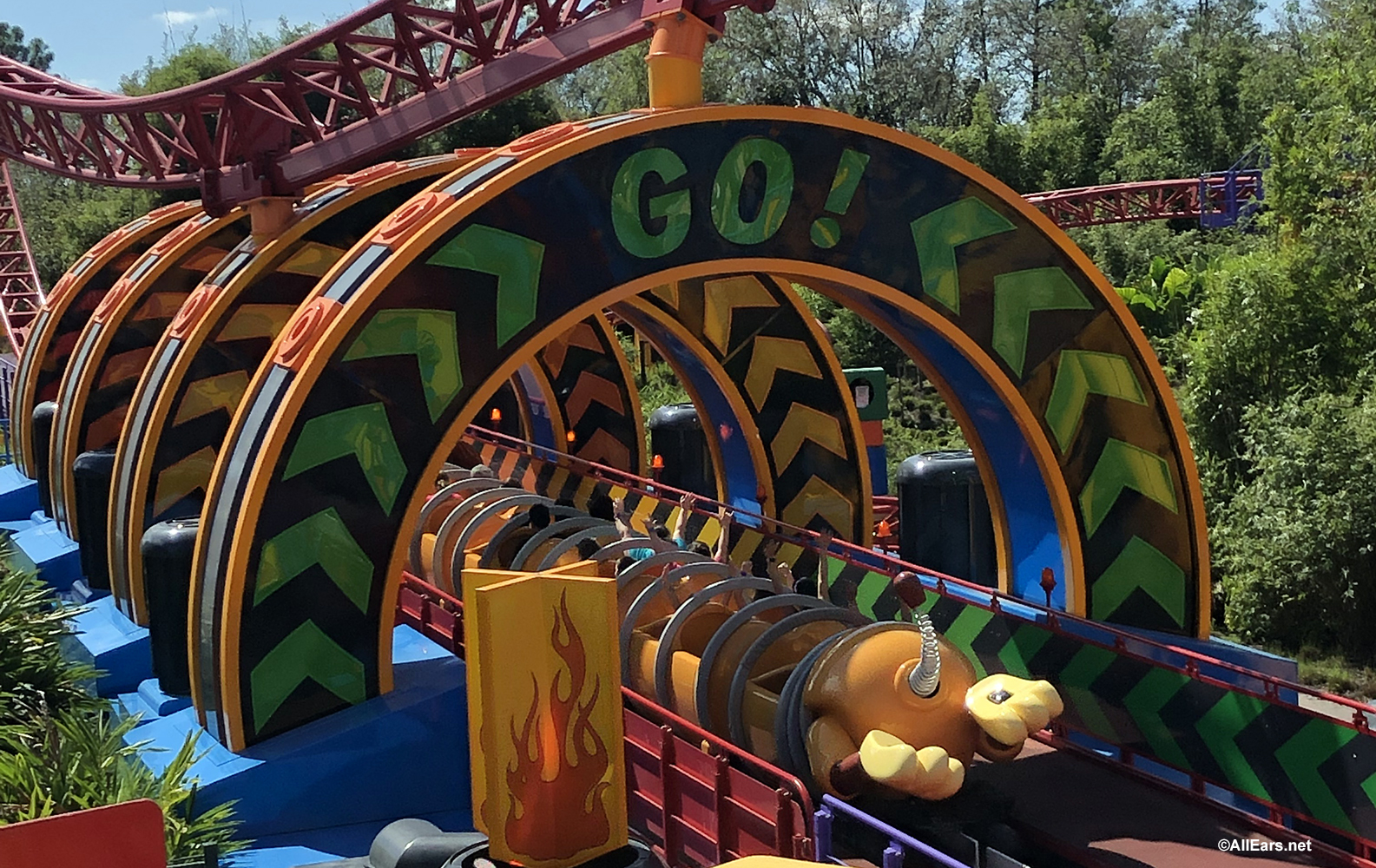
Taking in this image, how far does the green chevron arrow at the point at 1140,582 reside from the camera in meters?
11.3

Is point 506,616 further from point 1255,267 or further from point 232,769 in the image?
point 1255,267

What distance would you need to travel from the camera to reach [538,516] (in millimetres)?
10883

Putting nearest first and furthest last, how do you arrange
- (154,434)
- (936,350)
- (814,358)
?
(936,350)
(154,434)
(814,358)

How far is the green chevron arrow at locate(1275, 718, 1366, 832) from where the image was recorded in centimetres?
803

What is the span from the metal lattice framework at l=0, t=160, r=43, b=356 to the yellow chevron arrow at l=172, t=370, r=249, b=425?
16.5m

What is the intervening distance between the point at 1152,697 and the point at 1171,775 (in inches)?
22.1

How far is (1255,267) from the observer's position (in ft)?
67.9

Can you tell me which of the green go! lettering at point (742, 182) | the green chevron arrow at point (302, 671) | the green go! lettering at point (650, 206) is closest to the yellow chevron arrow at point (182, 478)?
the green chevron arrow at point (302, 671)

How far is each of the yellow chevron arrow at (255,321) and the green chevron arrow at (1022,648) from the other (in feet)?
23.3

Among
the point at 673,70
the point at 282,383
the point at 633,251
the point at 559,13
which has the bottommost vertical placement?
the point at 282,383

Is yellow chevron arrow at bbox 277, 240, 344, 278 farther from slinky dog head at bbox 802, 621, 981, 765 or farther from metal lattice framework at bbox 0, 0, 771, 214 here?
slinky dog head at bbox 802, 621, 981, 765

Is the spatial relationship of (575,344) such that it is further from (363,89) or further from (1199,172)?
(1199,172)

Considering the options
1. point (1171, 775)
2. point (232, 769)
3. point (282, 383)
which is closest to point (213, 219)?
point (282, 383)

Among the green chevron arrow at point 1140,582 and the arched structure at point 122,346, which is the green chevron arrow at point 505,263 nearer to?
the green chevron arrow at point 1140,582
